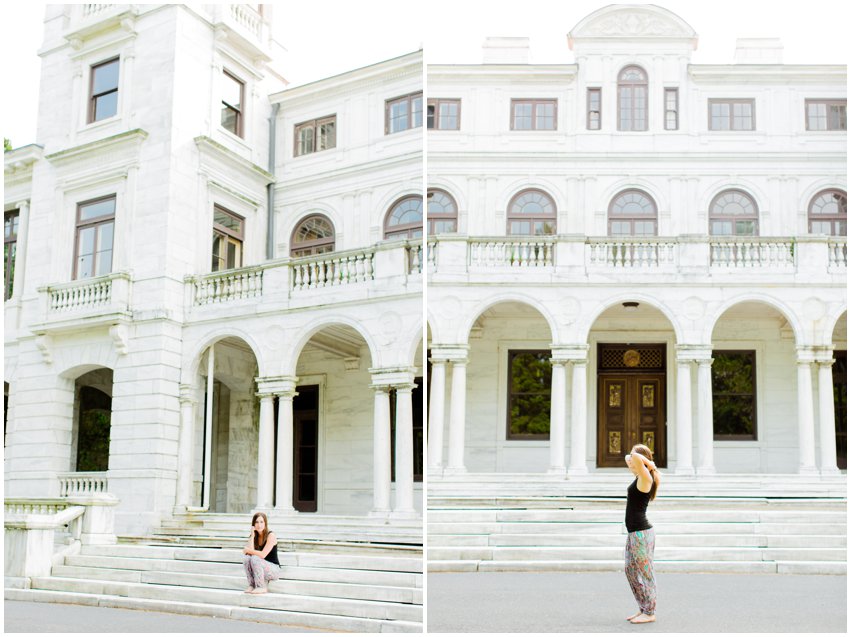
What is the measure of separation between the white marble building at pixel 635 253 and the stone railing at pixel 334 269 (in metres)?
2.67

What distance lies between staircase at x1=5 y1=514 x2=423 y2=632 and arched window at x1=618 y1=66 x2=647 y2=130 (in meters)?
10.4

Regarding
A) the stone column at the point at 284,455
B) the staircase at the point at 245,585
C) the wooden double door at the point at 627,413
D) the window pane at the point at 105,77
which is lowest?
the staircase at the point at 245,585

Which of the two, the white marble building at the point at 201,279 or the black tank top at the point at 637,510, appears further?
the white marble building at the point at 201,279

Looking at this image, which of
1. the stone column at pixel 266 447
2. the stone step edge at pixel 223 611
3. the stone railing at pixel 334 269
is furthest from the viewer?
the stone column at pixel 266 447

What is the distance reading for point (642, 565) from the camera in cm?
661

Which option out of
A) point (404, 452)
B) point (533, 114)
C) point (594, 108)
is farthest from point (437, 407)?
point (594, 108)

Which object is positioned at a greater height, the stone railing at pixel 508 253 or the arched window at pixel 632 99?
the arched window at pixel 632 99

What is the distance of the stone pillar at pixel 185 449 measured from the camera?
1381 cm

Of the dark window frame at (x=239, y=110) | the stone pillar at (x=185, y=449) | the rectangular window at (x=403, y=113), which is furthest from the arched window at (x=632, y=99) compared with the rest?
the stone pillar at (x=185, y=449)

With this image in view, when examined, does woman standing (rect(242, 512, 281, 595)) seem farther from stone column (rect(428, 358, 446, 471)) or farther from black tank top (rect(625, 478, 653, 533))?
stone column (rect(428, 358, 446, 471))

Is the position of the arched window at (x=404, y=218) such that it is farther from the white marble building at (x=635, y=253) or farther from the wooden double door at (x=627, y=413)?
the wooden double door at (x=627, y=413)

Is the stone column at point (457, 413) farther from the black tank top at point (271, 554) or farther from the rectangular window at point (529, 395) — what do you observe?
the black tank top at point (271, 554)

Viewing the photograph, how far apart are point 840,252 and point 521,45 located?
7027 mm

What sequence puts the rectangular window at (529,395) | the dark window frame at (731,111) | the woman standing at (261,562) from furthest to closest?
the dark window frame at (731,111) → the rectangular window at (529,395) → the woman standing at (261,562)
